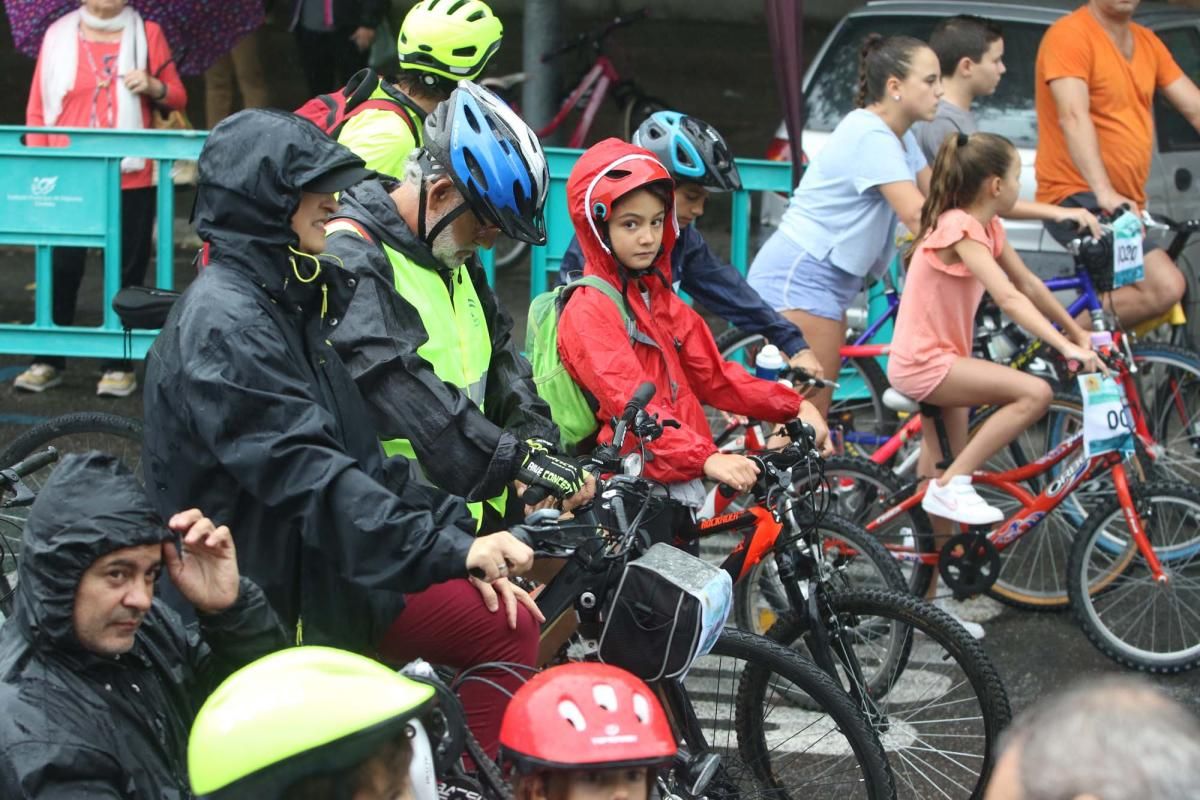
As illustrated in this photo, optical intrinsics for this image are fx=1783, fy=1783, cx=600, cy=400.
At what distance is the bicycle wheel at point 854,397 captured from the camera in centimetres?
707

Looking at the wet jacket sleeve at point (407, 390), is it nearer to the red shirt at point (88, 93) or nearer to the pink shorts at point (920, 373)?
the pink shorts at point (920, 373)

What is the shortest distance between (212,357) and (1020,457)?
4276mm

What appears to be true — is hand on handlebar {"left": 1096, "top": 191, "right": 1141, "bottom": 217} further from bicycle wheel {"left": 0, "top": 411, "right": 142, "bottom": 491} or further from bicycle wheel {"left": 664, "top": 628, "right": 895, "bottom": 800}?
bicycle wheel {"left": 0, "top": 411, "right": 142, "bottom": 491}

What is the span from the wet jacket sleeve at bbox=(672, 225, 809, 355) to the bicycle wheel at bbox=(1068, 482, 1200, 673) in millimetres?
1307

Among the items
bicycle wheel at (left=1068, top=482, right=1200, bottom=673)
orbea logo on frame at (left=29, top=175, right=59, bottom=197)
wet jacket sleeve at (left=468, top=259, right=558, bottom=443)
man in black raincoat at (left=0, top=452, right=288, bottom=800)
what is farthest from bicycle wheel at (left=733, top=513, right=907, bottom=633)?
orbea logo on frame at (left=29, top=175, right=59, bottom=197)

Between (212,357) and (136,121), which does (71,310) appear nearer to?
(136,121)

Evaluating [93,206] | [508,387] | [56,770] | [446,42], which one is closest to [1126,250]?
[446,42]

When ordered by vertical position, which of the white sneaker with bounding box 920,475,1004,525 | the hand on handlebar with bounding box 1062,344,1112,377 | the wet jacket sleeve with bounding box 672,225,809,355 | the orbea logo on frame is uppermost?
the wet jacket sleeve with bounding box 672,225,809,355

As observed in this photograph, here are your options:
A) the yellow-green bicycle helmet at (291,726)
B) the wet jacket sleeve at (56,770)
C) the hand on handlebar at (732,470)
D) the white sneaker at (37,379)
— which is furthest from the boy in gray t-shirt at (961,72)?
the yellow-green bicycle helmet at (291,726)

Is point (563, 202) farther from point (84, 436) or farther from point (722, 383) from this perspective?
point (722, 383)

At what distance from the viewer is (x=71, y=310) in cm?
834

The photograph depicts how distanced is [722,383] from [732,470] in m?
0.57

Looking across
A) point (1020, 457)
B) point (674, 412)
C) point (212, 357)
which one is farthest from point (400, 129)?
point (1020, 457)

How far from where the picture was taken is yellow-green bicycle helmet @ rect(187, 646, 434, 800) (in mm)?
2250
